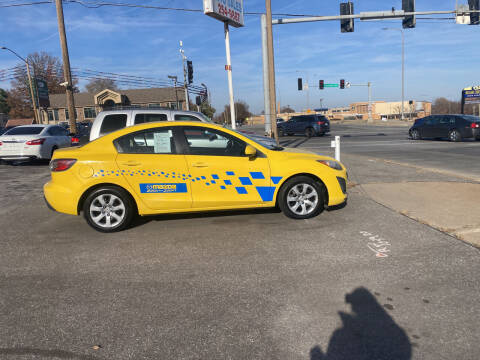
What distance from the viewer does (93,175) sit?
Result: 5.04m

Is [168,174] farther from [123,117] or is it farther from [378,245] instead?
[123,117]

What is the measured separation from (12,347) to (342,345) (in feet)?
7.87

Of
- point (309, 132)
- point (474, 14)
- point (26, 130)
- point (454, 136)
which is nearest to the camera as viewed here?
point (26, 130)

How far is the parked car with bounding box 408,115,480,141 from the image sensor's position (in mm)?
18906

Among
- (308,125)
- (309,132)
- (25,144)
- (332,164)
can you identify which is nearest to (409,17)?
(308,125)

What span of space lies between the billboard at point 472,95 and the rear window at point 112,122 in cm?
4523

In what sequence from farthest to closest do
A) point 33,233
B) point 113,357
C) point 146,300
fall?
point 33,233 → point 146,300 → point 113,357

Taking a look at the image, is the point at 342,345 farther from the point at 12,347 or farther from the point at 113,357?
the point at 12,347

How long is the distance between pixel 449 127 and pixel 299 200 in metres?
18.2

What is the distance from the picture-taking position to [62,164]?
5.12 meters

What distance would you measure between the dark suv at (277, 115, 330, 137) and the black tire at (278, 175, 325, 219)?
888 inches

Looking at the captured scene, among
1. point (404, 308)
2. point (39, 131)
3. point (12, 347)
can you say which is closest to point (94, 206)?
point (12, 347)

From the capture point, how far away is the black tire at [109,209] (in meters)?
5.12

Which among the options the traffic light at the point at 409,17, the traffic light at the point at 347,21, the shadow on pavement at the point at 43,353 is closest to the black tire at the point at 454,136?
the traffic light at the point at 409,17
